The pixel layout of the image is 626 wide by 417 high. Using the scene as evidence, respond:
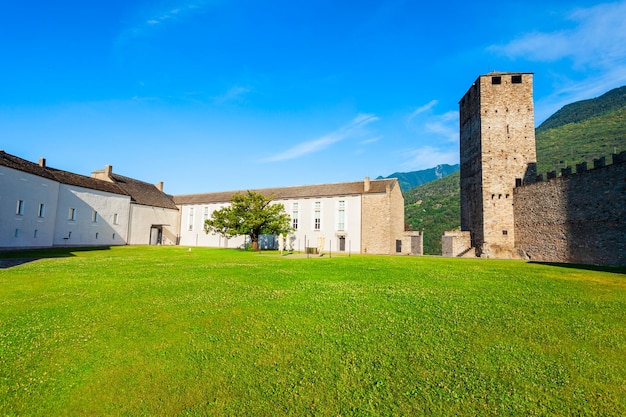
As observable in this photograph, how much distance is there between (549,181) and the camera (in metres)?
29.0

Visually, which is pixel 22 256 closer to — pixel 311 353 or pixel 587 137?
pixel 311 353

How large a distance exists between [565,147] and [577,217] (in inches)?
2097

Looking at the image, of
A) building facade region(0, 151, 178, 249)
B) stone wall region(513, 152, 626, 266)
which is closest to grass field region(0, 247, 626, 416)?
stone wall region(513, 152, 626, 266)

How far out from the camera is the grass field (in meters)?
4.30

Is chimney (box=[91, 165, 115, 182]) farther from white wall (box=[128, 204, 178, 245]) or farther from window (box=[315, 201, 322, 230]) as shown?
window (box=[315, 201, 322, 230])

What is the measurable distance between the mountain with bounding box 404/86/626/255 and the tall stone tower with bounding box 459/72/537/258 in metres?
23.7

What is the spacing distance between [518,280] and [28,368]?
15248 mm

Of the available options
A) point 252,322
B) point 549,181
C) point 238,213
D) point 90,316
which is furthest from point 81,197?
point 549,181

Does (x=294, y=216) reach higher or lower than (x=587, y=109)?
lower

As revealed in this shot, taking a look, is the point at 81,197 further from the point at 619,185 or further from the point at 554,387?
the point at 619,185

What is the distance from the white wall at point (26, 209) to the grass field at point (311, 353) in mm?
26097

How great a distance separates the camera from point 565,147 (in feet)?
218

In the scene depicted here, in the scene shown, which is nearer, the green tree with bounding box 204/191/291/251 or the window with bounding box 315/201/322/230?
the green tree with bounding box 204/191/291/251

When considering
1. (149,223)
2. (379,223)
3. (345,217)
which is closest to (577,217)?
(379,223)
